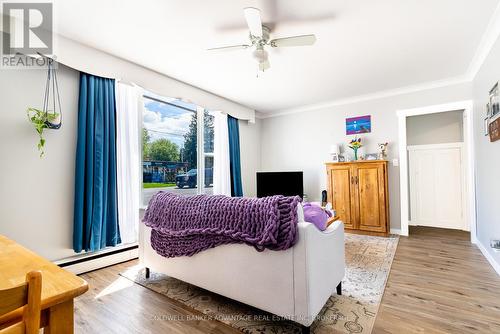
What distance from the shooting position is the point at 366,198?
3.96 meters

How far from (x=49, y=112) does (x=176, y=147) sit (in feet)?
5.46

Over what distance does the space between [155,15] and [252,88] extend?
204cm

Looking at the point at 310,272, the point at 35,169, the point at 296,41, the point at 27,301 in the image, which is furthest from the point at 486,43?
the point at 35,169

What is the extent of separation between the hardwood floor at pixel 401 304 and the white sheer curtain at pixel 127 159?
532mm

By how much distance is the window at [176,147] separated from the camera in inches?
134

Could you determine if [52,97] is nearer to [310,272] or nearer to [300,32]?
[300,32]

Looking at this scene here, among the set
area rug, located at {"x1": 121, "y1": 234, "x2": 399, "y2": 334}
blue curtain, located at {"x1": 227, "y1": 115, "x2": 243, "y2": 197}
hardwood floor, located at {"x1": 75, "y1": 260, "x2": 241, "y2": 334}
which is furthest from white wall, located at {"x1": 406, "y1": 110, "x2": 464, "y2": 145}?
hardwood floor, located at {"x1": 75, "y1": 260, "x2": 241, "y2": 334}

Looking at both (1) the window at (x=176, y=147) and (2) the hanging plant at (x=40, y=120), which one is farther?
(1) the window at (x=176, y=147)

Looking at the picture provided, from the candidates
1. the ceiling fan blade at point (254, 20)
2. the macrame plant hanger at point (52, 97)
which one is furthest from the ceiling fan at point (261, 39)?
the macrame plant hanger at point (52, 97)

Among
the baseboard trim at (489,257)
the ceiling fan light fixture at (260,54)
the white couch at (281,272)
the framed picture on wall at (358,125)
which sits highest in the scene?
the ceiling fan light fixture at (260,54)

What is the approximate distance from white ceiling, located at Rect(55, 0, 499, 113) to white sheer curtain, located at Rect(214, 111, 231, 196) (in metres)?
0.87

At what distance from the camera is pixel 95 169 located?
103 inches

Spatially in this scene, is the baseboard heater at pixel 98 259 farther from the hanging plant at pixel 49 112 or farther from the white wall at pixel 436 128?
the white wall at pixel 436 128

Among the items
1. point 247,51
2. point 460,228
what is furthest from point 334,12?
point 460,228
